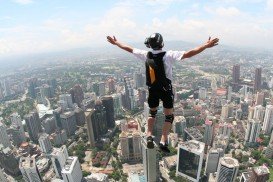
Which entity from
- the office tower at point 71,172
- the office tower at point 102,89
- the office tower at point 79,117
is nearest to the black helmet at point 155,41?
the office tower at point 71,172

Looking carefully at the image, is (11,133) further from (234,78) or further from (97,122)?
(234,78)

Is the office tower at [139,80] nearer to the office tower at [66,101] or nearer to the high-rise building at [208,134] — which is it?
the office tower at [66,101]

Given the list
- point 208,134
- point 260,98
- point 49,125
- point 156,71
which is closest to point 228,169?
point 208,134

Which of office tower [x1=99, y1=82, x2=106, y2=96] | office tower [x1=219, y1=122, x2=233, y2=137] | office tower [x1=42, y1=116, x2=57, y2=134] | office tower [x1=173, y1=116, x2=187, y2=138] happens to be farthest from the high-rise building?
office tower [x1=99, y1=82, x2=106, y2=96]

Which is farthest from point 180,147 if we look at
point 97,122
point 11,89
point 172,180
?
point 11,89

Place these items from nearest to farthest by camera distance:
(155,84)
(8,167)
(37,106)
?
(155,84) < (8,167) < (37,106)

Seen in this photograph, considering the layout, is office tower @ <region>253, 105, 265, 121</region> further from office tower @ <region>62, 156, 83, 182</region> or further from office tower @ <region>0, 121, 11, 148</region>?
office tower @ <region>0, 121, 11, 148</region>
